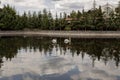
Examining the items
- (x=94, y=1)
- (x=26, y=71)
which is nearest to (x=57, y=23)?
(x=94, y=1)

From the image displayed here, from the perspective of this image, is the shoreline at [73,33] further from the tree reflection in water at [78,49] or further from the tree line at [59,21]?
the tree reflection in water at [78,49]

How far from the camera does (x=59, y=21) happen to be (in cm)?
15562

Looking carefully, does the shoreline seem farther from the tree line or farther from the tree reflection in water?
the tree reflection in water

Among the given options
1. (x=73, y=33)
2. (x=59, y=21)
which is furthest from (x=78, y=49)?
(x=59, y=21)

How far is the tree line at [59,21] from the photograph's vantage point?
141 metres

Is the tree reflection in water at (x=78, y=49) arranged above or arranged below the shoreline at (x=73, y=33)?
above

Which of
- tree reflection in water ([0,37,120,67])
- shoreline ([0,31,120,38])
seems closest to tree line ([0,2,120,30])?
shoreline ([0,31,120,38])

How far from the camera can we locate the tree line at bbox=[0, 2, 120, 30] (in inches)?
5570

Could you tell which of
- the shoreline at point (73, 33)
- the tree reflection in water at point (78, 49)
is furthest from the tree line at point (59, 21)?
the tree reflection in water at point (78, 49)

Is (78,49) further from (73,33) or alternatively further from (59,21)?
(59,21)

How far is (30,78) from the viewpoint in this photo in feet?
111

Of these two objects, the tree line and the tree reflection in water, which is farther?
the tree line

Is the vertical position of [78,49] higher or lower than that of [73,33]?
higher

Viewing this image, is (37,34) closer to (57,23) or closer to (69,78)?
(57,23)
